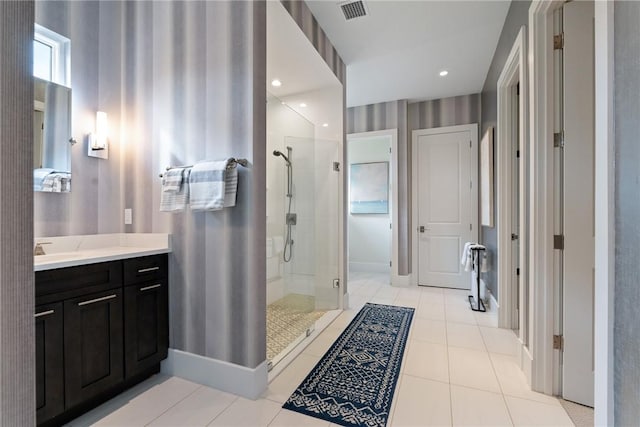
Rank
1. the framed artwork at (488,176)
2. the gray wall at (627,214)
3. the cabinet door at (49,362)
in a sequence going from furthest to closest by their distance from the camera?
the framed artwork at (488,176) < the cabinet door at (49,362) < the gray wall at (627,214)

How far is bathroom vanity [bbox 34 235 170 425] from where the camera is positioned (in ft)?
4.39

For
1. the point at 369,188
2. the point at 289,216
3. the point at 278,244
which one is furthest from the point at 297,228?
the point at 369,188

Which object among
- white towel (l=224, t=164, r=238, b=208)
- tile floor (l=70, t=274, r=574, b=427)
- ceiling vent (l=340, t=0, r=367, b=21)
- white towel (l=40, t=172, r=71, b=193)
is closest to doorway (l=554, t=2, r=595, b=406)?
tile floor (l=70, t=274, r=574, b=427)

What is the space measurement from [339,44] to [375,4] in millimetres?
644

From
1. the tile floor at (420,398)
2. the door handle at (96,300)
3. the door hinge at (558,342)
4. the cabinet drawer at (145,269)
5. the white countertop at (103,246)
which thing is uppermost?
the white countertop at (103,246)

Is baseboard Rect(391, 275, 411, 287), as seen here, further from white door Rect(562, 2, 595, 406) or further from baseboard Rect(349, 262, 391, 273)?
white door Rect(562, 2, 595, 406)

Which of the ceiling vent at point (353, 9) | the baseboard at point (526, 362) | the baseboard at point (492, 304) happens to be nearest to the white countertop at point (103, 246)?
the ceiling vent at point (353, 9)

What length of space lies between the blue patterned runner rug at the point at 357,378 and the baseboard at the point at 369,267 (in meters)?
2.60

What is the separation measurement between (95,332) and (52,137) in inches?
51.3

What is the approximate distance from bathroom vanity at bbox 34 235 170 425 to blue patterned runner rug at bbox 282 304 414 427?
995 millimetres

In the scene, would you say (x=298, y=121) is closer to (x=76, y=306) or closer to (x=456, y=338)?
(x=76, y=306)

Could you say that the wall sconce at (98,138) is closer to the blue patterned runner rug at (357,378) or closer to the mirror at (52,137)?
the mirror at (52,137)

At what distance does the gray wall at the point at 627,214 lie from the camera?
822 mm

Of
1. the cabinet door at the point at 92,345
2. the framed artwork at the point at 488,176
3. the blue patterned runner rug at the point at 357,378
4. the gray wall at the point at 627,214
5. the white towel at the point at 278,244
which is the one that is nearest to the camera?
the gray wall at the point at 627,214
